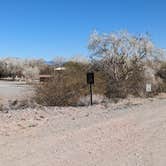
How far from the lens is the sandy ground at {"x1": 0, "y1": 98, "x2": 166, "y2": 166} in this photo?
860 cm

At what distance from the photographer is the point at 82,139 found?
1095 centimetres

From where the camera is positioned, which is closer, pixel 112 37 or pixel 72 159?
pixel 72 159

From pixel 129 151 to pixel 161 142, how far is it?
1.61m

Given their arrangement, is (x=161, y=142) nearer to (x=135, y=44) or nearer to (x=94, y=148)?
(x=94, y=148)

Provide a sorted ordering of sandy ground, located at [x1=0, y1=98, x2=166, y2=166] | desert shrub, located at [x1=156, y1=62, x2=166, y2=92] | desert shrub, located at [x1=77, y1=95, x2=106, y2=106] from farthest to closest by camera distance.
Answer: desert shrub, located at [x1=156, y1=62, x2=166, y2=92], desert shrub, located at [x1=77, y1=95, x2=106, y2=106], sandy ground, located at [x1=0, y1=98, x2=166, y2=166]

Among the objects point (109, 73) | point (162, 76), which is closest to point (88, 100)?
point (109, 73)

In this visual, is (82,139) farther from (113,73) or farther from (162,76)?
(162,76)

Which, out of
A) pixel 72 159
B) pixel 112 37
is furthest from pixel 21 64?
pixel 72 159

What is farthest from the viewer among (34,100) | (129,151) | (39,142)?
(34,100)

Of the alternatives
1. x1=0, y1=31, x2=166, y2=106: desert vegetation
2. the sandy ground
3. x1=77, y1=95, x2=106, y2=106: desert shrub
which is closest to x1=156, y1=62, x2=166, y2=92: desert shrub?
x1=0, y1=31, x2=166, y2=106: desert vegetation

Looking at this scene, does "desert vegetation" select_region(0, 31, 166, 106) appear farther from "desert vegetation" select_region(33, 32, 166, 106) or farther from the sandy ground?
the sandy ground

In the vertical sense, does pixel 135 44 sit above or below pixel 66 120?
above

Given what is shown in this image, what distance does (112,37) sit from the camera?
39.5m

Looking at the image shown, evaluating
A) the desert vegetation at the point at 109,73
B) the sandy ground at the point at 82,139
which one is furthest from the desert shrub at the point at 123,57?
the sandy ground at the point at 82,139
